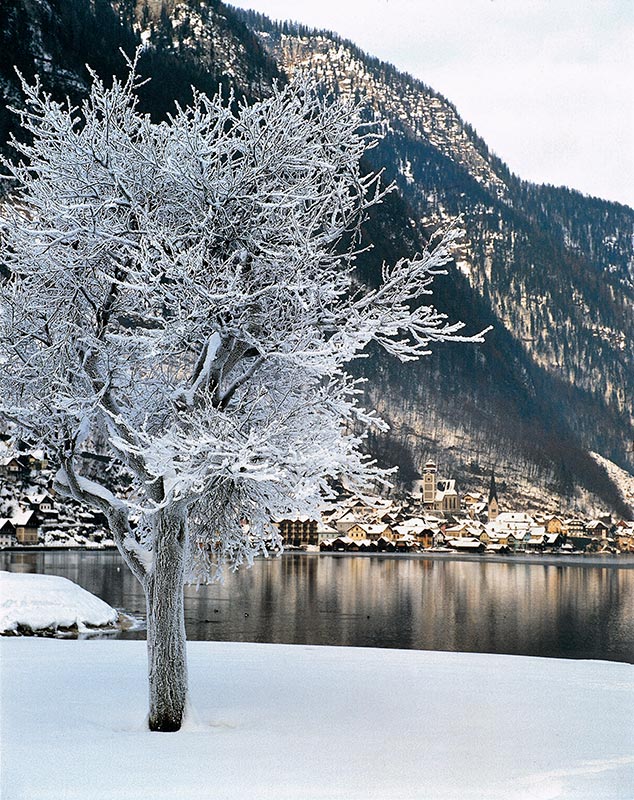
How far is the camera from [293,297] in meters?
12.6

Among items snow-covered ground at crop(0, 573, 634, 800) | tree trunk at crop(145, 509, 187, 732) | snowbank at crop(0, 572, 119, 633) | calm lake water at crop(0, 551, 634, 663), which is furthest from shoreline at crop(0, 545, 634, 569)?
tree trunk at crop(145, 509, 187, 732)

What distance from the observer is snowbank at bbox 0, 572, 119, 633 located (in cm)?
3253

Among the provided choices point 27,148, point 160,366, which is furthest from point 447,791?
point 27,148

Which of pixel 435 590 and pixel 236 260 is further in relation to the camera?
pixel 435 590

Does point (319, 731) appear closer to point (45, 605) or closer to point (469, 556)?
point (45, 605)

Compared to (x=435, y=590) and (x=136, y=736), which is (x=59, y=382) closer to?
(x=136, y=736)

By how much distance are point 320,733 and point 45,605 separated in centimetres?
2451

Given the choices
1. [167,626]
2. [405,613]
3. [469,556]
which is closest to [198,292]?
[167,626]

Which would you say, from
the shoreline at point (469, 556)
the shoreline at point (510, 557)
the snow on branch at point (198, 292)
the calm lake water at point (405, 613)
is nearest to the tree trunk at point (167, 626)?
the snow on branch at point (198, 292)

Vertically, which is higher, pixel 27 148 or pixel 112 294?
A: pixel 27 148

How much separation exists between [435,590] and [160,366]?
66.4 meters

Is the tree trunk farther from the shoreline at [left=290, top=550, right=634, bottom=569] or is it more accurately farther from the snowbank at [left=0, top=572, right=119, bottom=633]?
the shoreline at [left=290, top=550, right=634, bottom=569]

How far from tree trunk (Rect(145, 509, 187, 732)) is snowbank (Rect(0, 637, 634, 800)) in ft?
1.25

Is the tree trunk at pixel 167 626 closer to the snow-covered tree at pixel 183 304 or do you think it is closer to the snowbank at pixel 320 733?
the snow-covered tree at pixel 183 304
